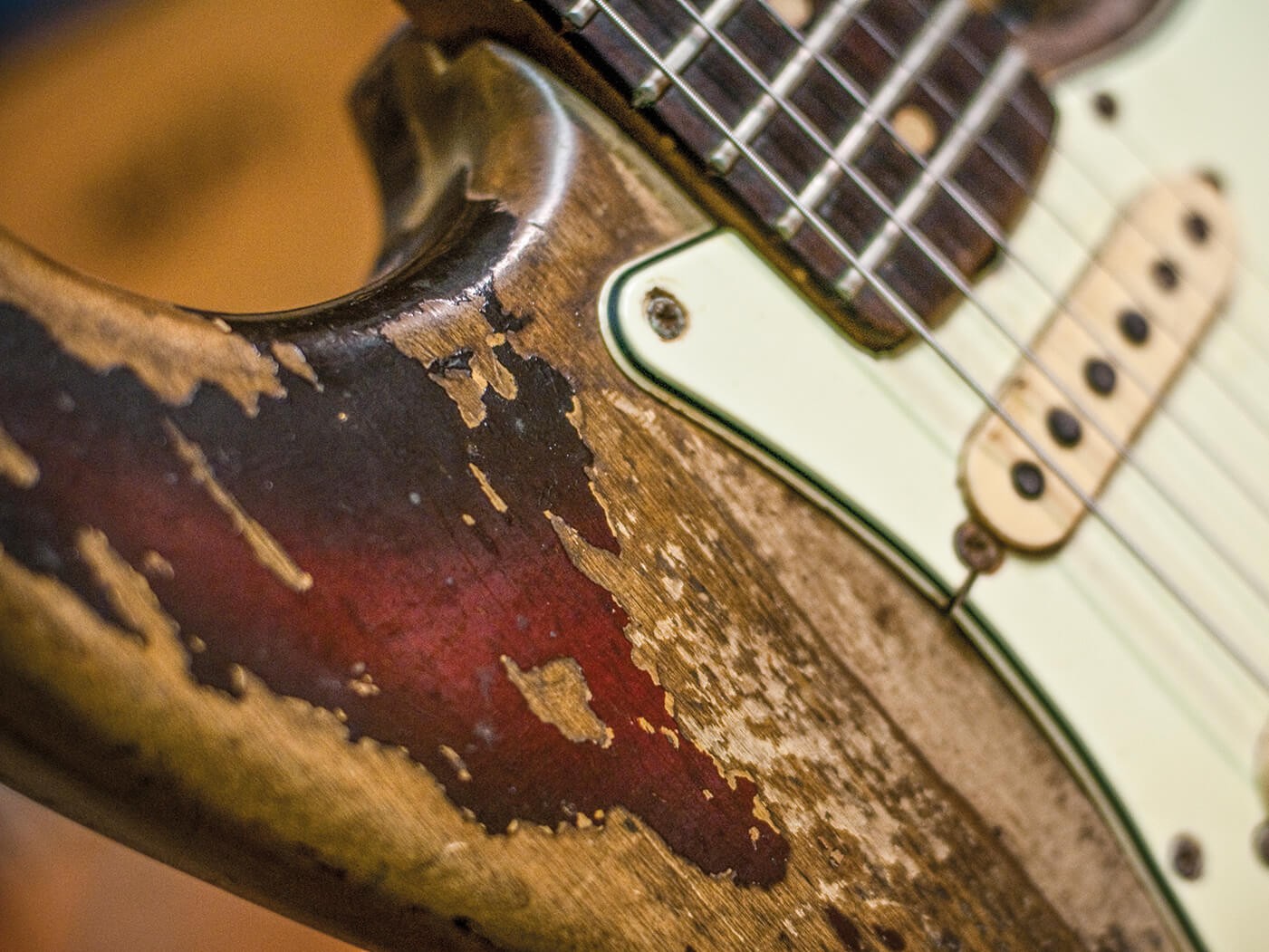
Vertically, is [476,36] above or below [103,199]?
above

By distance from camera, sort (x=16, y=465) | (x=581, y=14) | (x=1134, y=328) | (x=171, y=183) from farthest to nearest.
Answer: (x=171, y=183), (x=1134, y=328), (x=581, y=14), (x=16, y=465)

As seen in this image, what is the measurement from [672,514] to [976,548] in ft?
0.46

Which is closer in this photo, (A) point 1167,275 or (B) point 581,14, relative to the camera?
(B) point 581,14

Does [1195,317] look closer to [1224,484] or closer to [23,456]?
[1224,484]

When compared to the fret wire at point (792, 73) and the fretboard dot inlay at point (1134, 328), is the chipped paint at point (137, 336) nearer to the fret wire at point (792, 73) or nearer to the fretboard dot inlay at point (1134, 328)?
the fret wire at point (792, 73)

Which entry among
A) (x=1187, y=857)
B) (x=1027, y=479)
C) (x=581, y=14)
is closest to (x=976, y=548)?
(x=1027, y=479)

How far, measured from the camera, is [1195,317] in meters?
0.49

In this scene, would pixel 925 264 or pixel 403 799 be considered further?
pixel 925 264

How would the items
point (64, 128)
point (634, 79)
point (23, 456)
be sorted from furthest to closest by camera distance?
point (64, 128) → point (634, 79) → point (23, 456)

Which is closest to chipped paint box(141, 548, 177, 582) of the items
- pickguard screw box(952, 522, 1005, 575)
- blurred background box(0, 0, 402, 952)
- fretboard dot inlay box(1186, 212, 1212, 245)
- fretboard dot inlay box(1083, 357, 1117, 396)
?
pickguard screw box(952, 522, 1005, 575)

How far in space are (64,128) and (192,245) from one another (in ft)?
0.50

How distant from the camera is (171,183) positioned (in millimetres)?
931

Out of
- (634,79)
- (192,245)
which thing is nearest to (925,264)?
(634,79)

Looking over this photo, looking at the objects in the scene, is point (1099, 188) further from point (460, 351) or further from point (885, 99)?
point (460, 351)
